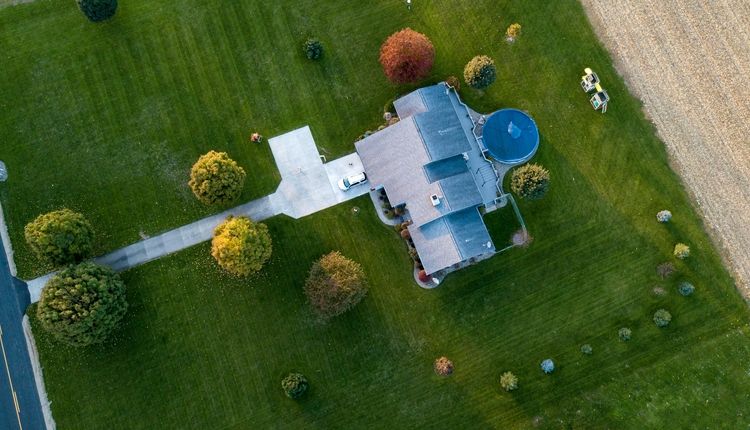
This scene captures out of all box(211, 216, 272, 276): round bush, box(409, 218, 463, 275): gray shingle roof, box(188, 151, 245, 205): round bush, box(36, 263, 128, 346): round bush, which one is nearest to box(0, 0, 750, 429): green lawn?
box(409, 218, 463, 275): gray shingle roof

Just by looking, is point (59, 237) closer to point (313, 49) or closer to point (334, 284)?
point (334, 284)

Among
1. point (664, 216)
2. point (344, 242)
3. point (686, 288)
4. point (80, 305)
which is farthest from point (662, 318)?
point (80, 305)

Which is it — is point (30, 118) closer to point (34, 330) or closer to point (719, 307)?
point (34, 330)

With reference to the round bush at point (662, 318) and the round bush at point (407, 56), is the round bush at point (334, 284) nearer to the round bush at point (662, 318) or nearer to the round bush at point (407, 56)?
the round bush at point (407, 56)

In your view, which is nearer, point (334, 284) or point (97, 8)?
point (334, 284)

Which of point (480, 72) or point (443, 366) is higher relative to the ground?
point (480, 72)

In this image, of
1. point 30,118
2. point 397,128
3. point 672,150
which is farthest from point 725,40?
point 30,118
